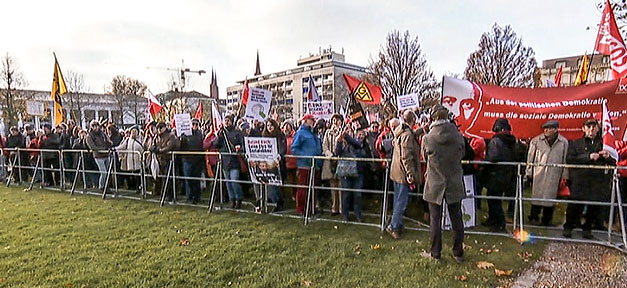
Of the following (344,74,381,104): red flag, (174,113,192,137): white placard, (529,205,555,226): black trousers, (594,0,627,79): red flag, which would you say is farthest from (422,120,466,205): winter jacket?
(344,74,381,104): red flag

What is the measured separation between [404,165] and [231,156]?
4.10m

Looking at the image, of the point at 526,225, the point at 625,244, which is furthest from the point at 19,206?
the point at 625,244

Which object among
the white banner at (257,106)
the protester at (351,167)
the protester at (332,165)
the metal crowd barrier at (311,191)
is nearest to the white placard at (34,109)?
the metal crowd barrier at (311,191)

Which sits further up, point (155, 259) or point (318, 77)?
point (318, 77)

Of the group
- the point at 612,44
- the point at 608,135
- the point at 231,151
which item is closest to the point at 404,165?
the point at 608,135

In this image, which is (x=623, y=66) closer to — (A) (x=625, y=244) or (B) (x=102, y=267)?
(A) (x=625, y=244)

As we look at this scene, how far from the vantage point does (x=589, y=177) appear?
20.2 ft

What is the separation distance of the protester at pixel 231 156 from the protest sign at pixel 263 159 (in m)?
0.76

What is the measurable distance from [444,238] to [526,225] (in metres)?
1.87

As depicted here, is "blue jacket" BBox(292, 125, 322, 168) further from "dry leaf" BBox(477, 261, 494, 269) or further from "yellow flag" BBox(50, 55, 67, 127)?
"yellow flag" BBox(50, 55, 67, 127)

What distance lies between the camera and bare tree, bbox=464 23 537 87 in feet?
82.9

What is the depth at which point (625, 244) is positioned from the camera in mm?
5562

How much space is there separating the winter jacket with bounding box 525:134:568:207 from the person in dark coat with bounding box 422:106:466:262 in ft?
7.15

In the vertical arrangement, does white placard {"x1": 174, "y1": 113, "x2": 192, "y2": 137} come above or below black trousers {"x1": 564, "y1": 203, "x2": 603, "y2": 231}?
above
